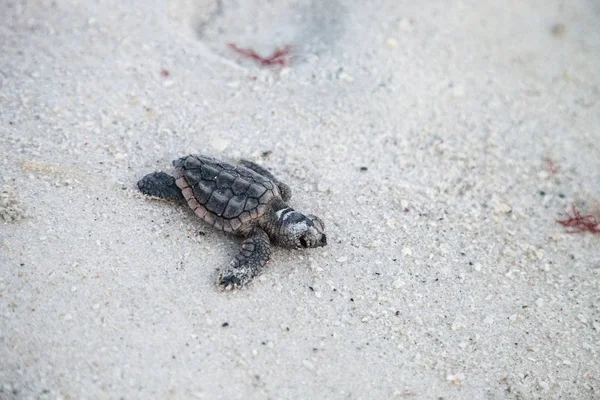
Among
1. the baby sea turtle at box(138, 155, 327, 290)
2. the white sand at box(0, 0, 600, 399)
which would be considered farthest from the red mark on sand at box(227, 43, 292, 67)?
the baby sea turtle at box(138, 155, 327, 290)

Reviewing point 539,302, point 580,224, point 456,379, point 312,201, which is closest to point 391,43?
point 312,201

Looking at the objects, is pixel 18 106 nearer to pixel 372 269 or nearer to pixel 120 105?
pixel 120 105

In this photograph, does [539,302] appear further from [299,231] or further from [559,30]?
[559,30]

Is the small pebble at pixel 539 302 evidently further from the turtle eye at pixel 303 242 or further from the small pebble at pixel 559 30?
the small pebble at pixel 559 30

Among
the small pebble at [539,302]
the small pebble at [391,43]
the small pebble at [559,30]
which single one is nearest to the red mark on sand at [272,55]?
the small pebble at [391,43]

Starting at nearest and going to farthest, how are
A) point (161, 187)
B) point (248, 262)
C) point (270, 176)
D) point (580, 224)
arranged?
point (248, 262) → point (161, 187) → point (270, 176) → point (580, 224)

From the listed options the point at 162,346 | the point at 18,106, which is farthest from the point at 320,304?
the point at 18,106

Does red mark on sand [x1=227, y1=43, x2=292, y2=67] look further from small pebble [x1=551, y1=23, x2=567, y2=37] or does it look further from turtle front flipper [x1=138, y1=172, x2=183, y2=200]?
small pebble [x1=551, y1=23, x2=567, y2=37]
